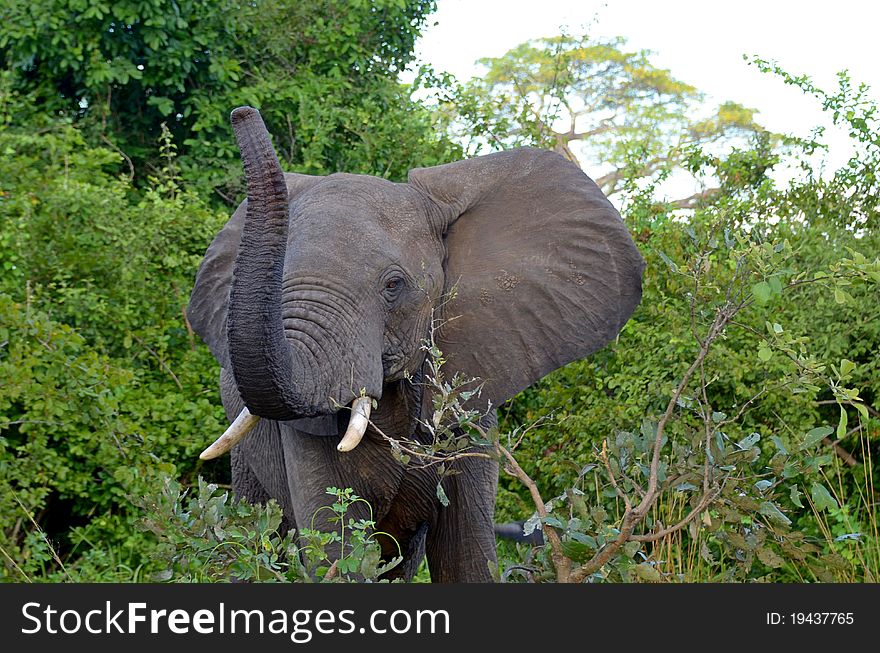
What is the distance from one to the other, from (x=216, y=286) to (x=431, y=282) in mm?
983

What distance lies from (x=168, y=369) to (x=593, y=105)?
2061 cm

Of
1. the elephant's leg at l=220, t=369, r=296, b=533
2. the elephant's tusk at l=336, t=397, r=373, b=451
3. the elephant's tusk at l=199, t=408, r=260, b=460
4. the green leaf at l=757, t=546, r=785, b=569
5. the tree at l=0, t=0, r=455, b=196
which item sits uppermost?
the tree at l=0, t=0, r=455, b=196

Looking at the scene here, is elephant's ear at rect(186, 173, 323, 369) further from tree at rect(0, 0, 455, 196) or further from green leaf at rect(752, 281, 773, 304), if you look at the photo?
tree at rect(0, 0, 455, 196)

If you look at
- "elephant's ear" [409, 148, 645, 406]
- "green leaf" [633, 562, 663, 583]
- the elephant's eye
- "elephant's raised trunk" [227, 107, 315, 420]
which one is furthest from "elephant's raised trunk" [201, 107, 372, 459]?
"green leaf" [633, 562, 663, 583]

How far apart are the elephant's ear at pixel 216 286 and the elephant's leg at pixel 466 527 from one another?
1.00m

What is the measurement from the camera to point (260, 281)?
11.9 ft

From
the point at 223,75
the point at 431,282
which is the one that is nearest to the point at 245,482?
the point at 431,282

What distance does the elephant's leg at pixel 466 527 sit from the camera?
4.64 m

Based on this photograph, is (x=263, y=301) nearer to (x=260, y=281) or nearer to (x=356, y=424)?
(x=260, y=281)

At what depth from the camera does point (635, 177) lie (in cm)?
901

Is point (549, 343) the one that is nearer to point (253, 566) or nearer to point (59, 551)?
point (253, 566)

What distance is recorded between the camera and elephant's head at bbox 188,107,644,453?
3.96 m

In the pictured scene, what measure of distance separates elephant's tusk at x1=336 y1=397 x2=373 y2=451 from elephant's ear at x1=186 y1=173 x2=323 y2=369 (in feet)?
3.48

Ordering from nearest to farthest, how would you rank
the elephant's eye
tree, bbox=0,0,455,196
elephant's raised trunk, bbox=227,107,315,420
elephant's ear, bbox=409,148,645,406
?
elephant's raised trunk, bbox=227,107,315,420 → the elephant's eye → elephant's ear, bbox=409,148,645,406 → tree, bbox=0,0,455,196
